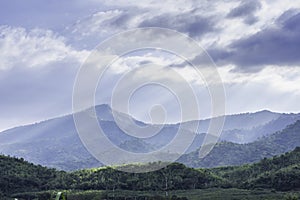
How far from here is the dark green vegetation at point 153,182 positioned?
134250 millimetres

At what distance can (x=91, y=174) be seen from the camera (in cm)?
16200

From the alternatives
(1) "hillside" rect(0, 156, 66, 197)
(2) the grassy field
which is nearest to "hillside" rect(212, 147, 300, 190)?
(2) the grassy field

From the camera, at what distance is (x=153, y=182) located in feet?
491

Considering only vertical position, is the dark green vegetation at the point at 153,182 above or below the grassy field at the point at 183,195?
above

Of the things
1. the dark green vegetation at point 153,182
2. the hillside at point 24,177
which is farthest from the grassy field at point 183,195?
the hillside at point 24,177

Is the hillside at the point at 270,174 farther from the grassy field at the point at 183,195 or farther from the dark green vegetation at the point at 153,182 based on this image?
the grassy field at the point at 183,195

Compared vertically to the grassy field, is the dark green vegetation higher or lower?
higher

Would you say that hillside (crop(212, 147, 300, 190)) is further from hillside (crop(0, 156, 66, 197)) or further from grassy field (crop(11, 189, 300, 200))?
hillside (crop(0, 156, 66, 197))

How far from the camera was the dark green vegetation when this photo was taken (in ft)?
440

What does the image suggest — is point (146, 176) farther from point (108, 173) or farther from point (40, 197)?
point (40, 197)

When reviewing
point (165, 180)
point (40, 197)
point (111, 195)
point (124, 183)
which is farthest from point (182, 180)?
point (40, 197)

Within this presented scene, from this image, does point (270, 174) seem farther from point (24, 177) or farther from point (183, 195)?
point (24, 177)

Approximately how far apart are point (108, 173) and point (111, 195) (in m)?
29.6

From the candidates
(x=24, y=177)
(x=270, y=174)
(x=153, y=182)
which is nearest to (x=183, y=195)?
(x=153, y=182)
